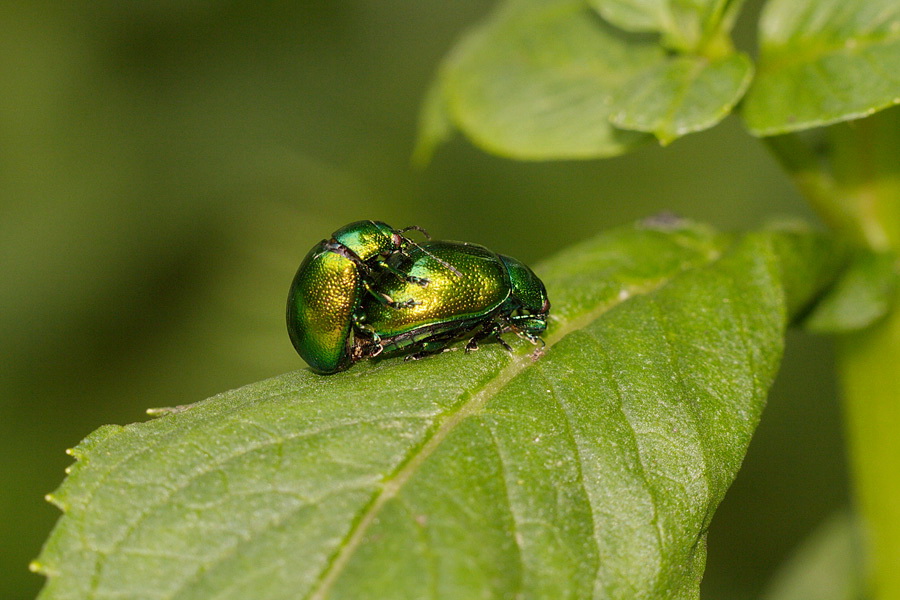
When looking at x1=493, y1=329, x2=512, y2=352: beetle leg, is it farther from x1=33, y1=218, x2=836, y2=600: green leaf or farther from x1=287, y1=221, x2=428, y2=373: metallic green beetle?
x1=287, y1=221, x2=428, y2=373: metallic green beetle

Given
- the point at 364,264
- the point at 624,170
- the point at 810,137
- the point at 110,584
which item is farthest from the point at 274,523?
the point at 624,170

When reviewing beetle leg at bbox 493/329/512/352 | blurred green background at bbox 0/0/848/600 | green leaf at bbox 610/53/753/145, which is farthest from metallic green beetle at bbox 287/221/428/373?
blurred green background at bbox 0/0/848/600

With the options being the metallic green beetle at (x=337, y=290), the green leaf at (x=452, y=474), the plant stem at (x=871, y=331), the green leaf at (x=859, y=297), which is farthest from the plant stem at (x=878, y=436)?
the metallic green beetle at (x=337, y=290)

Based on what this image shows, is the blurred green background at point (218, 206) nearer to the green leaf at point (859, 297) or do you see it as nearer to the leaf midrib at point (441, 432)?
the leaf midrib at point (441, 432)

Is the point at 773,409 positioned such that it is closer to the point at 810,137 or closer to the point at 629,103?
the point at 810,137

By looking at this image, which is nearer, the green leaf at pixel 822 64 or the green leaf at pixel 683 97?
the green leaf at pixel 822 64
